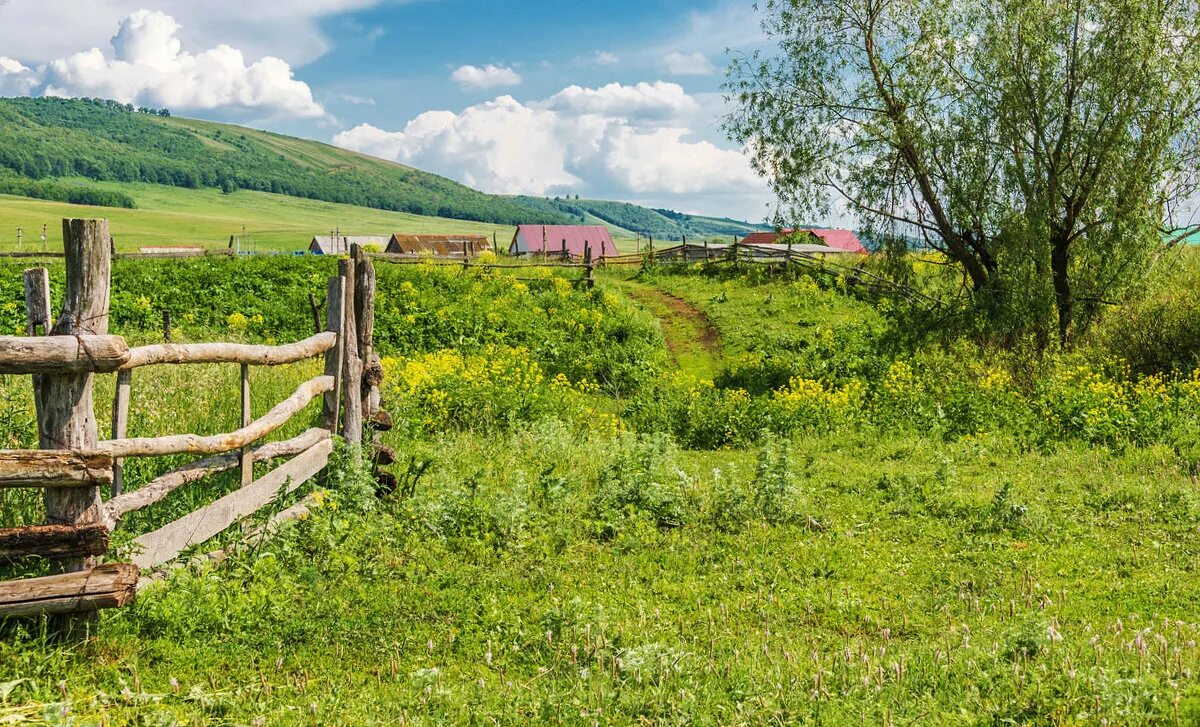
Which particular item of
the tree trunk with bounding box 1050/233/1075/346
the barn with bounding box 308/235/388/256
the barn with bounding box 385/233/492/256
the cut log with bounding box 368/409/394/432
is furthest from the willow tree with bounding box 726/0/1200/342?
the barn with bounding box 308/235/388/256

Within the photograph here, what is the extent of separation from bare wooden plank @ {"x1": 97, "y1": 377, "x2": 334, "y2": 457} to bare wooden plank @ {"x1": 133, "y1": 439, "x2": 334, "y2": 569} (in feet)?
1.38

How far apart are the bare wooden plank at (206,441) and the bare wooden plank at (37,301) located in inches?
34.6

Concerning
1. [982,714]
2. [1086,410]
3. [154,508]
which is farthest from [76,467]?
[1086,410]

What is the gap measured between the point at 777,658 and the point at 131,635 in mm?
4035

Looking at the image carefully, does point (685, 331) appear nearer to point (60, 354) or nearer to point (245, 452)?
point (245, 452)

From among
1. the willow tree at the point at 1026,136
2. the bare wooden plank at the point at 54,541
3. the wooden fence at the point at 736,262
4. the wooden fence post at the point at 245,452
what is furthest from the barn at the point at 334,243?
the bare wooden plank at the point at 54,541

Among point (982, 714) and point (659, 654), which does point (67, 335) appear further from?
point (982, 714)

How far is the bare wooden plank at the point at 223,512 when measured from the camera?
6.18 m

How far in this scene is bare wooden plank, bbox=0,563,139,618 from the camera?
514 cm

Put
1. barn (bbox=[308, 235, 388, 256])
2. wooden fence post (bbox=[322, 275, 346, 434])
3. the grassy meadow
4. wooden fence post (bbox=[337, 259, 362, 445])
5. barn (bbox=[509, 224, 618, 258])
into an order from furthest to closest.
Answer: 1. barn (bbox=[308, 235, 388, 256])
2. barn (bbox=[509, 224, 618, 258])
3. wooden fence post (bbox=[337, 259, 362, 445])
4. wooden fence post (bbox=[322, 275, 346, 434])
5. the grassy meadow

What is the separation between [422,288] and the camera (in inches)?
1041

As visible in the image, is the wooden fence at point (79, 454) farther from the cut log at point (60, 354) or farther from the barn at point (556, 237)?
the barn at point (556, 237)

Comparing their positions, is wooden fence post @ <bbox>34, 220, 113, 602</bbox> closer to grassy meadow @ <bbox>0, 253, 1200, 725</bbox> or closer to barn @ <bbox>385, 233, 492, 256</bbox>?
grassy meadow @ <bbox>0, 253, 1200, 725</bbox>

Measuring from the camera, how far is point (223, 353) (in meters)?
7.02
